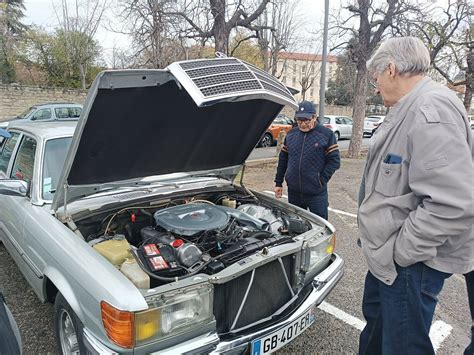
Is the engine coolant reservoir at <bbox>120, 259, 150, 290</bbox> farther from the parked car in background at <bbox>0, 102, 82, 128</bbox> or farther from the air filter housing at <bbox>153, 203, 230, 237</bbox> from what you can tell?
the parked car in background at <bbox>0, 102, 82, 128</bbox>

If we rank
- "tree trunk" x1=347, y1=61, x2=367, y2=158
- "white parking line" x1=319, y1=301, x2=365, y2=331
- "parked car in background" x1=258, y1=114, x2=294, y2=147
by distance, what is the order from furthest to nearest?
"parked car in background" x1=258, y1=114, x2=294, y2=147 < "tree trunk" x1=347, y1=61, x2=367, y2=158 < "white parking line" x1=319, y1=301, x2=365, y2=331

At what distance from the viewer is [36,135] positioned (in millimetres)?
2941

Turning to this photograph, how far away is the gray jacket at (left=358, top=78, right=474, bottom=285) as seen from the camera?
144 cm

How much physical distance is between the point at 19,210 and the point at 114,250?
118 cm

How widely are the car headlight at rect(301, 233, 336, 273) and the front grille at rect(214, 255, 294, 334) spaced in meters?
0.13

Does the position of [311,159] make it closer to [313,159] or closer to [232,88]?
Answer: [313,159]

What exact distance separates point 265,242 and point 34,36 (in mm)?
25080

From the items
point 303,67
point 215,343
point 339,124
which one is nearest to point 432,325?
point 215,343

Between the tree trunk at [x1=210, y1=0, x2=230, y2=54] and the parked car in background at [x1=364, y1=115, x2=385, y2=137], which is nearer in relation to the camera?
the tree trunk at [x1=210, y1=0, x2=230, y2=54]

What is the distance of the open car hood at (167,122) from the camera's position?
1987 mm

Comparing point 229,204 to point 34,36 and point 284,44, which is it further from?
point 34,36

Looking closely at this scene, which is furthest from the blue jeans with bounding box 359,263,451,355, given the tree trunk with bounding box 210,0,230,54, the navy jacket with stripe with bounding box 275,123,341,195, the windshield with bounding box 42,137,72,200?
the tree trunk with bounding box 210,0,230,54

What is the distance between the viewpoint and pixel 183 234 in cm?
234

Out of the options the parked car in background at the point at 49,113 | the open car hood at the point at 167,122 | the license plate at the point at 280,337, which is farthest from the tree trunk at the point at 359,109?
the license plate at the point at 280,337
